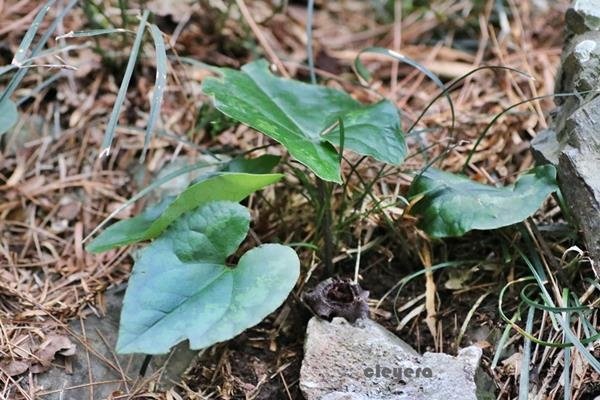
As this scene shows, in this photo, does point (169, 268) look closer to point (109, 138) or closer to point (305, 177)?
point (109, 138)

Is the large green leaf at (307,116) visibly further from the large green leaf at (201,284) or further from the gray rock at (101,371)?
the gray rock at (101,371)

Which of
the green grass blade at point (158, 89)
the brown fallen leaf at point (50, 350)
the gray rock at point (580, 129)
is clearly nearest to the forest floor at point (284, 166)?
the brown fallen leaf at point (50, 350)

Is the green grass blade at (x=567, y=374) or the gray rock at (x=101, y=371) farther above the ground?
the green grass blade at (x=567, y=374)

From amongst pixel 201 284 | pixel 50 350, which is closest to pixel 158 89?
pixel 201 284

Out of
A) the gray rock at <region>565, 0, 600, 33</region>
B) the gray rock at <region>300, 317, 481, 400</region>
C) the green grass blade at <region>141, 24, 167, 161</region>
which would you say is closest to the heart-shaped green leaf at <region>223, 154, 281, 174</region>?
the green grass blade at <region>141, 24, 167, 161</region>

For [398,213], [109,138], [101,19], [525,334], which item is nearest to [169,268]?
[109,138]

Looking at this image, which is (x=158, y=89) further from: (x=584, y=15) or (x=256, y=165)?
(x=584, y=15)
